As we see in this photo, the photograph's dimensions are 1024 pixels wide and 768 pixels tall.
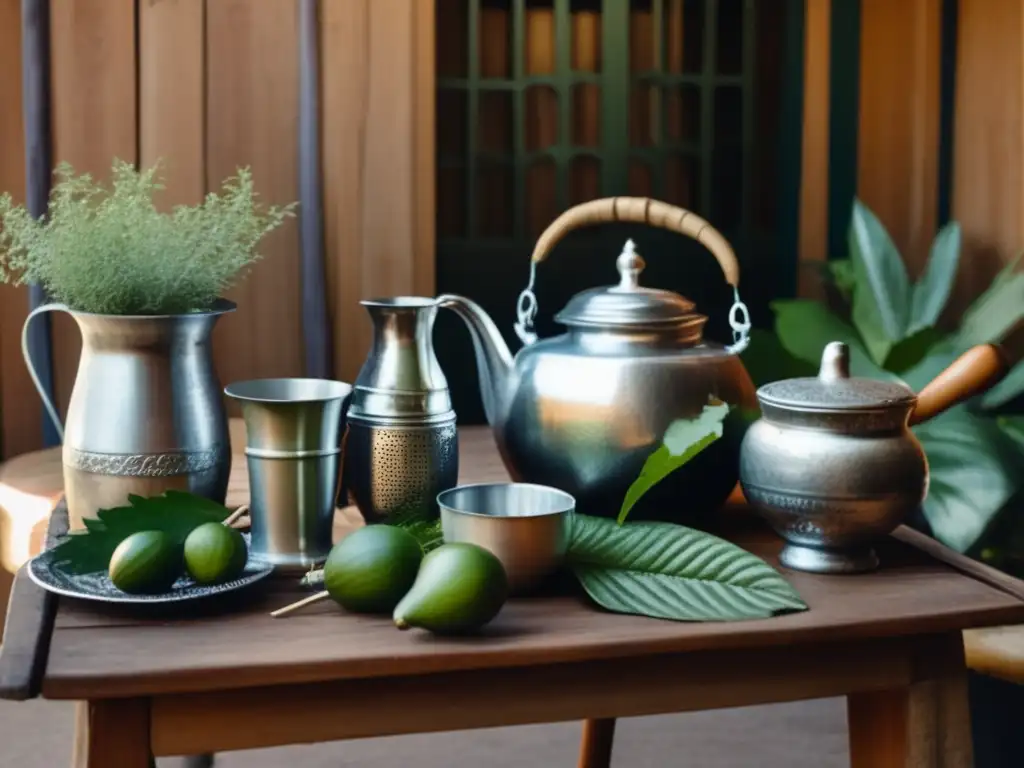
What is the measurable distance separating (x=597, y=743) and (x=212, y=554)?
0.85 m

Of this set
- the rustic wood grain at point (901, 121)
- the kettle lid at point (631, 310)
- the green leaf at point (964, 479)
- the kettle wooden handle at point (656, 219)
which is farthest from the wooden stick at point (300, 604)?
the rustic wood grain at point (901, 121)

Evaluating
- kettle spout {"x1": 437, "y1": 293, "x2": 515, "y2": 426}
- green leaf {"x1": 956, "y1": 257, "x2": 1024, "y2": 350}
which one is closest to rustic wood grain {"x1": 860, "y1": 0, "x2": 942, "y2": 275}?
green leaf {"x1": 956, "y1": 257, "x2": 1024, "y2": 350}

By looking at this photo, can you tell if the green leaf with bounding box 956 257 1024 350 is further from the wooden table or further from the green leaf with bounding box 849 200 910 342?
the wooden table

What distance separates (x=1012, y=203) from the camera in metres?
2.20

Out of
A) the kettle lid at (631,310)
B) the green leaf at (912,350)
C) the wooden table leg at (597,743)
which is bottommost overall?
the wooden table leg at (597,743)

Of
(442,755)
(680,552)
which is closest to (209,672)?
(680,552)

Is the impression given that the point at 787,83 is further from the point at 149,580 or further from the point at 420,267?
the point at 149,580

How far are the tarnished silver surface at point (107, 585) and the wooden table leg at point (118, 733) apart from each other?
95mm

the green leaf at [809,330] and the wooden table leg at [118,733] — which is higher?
the green leaf at [809,330]

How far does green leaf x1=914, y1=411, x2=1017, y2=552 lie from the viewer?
1.78m

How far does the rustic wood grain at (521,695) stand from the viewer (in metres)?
0.79

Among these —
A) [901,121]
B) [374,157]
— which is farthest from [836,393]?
[901,121]

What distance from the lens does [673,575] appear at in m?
0.92

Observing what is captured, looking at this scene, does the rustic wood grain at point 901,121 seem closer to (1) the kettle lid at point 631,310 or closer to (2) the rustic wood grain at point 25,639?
(1) the kettle lid at point 631,310
